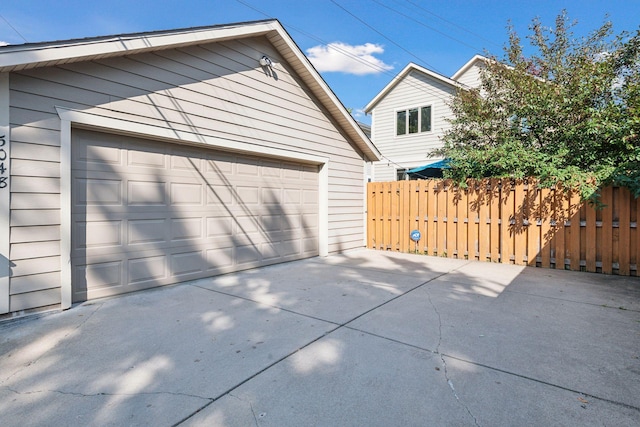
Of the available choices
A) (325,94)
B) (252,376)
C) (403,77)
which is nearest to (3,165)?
(252,376)

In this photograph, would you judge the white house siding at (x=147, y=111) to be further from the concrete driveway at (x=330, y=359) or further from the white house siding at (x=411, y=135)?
the white house siding at (x=411, y=135)

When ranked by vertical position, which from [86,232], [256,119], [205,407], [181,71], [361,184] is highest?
[181,71]

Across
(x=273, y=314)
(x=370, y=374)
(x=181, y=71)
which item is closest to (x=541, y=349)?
(x=370, y=374)

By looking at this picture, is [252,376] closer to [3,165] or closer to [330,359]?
[330,359]

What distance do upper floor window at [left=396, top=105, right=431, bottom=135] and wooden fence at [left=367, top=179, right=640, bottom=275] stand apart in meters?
6.25

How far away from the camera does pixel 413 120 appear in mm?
13305

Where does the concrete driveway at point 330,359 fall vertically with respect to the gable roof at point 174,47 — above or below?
below

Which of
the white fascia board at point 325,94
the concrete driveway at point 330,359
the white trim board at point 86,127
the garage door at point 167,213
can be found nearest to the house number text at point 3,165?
the white trim board at point 86,127

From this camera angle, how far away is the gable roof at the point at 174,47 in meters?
3.24

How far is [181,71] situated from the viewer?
4.72 meters

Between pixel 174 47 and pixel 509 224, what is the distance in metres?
6.33

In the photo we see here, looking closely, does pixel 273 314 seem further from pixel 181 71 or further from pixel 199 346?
pixel 181 71

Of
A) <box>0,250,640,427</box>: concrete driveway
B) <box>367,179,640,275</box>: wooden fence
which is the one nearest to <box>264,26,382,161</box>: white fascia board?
<box>367,179,640,275</box>: wooden fence

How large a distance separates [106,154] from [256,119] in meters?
2.42
